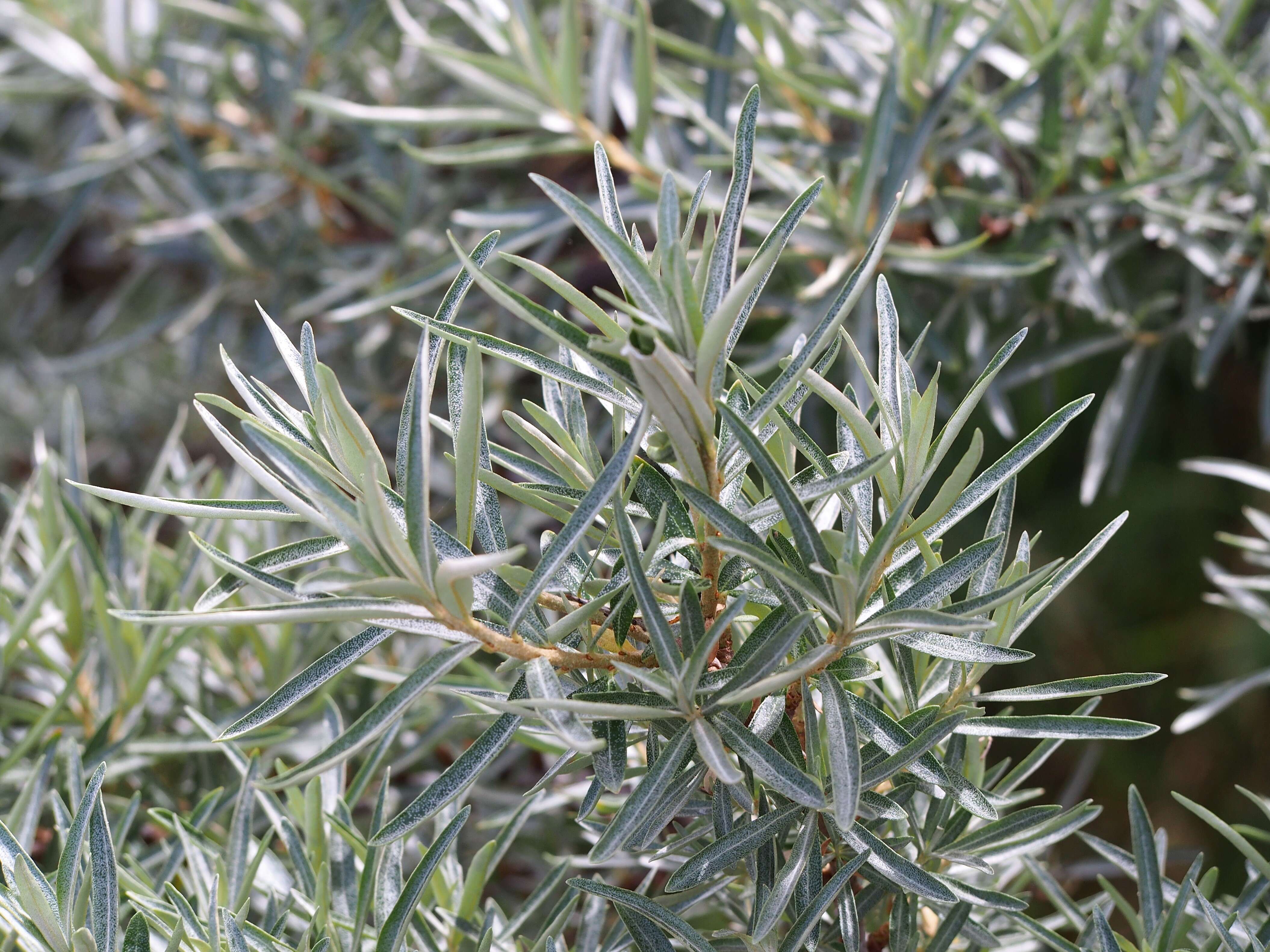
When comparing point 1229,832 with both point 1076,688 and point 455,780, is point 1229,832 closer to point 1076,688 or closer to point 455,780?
point 1076,688

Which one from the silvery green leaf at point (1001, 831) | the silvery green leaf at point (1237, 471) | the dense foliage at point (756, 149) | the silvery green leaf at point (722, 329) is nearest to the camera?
the silvery green leaf at point (722, 329)

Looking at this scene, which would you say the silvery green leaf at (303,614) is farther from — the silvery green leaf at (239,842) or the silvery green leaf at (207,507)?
the silvery green leaf at (239,842)

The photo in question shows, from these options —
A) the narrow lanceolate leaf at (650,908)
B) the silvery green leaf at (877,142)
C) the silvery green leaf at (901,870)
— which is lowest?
the narrow lanceolate leaf at (650,908)

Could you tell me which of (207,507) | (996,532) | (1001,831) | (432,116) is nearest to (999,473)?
(996,532)

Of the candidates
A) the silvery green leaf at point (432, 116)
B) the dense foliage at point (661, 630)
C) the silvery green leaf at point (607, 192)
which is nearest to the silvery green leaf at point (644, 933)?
the dense foliage at point (661, 630)

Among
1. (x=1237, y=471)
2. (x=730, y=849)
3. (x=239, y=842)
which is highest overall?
(x=1237, y=471)

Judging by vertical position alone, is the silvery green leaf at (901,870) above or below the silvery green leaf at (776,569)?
below

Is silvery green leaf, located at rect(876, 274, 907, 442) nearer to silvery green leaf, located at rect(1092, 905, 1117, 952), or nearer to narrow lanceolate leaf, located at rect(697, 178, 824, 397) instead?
narrow lanceolate leaf, located at rect(697, 178, 824, 397)
